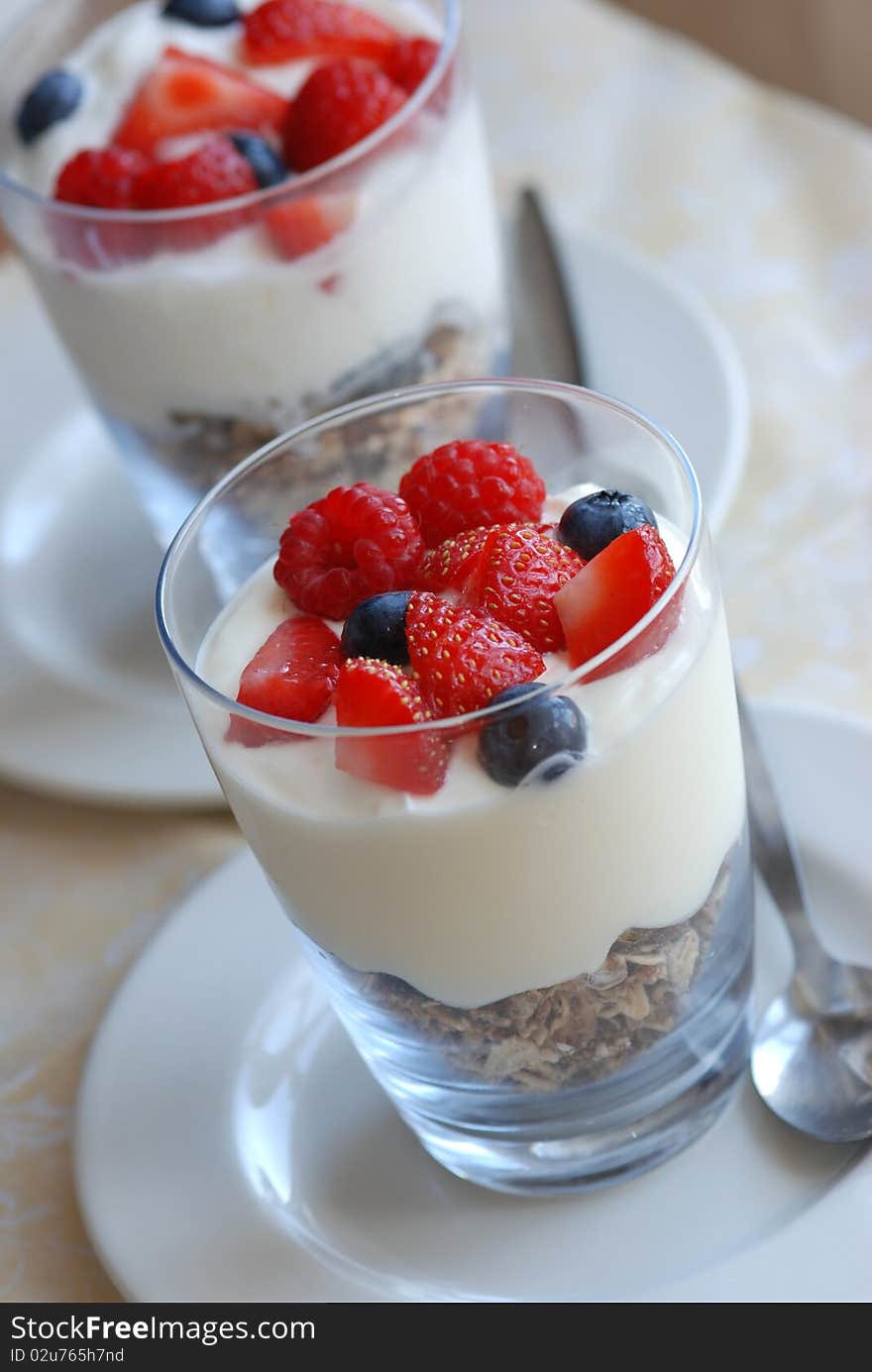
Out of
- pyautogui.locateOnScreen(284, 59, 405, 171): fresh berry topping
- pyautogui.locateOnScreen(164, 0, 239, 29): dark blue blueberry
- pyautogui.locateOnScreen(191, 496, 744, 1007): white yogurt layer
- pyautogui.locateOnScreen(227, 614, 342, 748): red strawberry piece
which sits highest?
pyautogui.locateOnScreen(164, 0, 239, 29): dark blue blueberry

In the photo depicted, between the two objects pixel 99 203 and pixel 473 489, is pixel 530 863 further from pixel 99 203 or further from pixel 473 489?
pixel 99 203

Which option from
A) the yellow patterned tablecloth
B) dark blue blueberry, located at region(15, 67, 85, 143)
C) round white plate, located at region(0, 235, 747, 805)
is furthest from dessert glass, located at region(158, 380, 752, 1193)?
dark blue blueberry, located at region(15, 67, 85, 143)

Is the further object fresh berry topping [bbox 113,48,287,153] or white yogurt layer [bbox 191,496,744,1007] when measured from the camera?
fresh berry topping [bbox 113,48,287,153]

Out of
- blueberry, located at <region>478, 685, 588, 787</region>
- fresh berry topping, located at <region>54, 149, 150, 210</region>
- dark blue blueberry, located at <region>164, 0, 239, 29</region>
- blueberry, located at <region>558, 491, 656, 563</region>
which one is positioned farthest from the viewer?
dark blue blueberry, located at <region>164, 0, 239, 29</region>

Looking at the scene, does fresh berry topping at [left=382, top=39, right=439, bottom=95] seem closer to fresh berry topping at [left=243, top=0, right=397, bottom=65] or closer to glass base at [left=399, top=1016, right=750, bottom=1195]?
fresh berry topping at [left=243, top=0, right=397, bottom=65]

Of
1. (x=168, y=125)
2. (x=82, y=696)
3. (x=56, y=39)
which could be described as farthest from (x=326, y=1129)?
(x=56, y=39)

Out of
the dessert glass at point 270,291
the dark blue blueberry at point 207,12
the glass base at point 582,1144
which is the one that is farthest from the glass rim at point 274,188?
the glass base at point 582,1144

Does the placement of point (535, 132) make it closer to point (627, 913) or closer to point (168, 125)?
point (168, 125)
